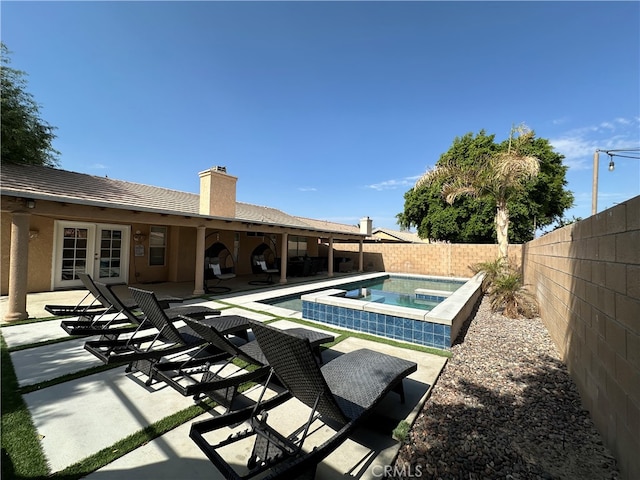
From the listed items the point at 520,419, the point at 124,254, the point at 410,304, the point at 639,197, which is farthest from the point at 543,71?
the point at 124,254

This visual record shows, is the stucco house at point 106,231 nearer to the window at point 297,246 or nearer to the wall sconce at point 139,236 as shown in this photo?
the wall sconce at point 139,236

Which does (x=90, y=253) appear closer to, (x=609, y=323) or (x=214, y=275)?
(x=214, y=275)

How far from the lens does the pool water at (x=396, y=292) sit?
9.59 metres

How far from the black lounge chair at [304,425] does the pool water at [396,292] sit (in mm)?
6027

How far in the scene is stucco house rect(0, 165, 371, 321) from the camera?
5.77 metres

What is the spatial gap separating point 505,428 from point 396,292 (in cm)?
1012

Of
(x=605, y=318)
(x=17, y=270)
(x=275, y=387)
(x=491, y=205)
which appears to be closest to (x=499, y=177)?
(x=605, y=318)

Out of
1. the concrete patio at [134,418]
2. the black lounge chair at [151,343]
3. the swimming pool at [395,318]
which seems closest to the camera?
the concrete patio at [134,418]

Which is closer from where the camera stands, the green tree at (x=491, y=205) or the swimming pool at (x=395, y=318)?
the swimming pool at (x=395, y=318)

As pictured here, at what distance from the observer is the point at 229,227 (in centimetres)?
1038

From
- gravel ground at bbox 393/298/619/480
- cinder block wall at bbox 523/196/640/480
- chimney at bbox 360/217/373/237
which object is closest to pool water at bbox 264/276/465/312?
gravel ground at bbox 393/298/619/480

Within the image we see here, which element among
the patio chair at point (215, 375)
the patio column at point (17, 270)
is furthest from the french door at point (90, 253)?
the patio chair at point (215, 375)

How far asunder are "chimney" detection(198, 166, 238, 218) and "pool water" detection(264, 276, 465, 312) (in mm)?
5568

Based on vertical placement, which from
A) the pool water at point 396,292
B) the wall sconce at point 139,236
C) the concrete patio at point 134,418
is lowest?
the pool water at point 396,292
